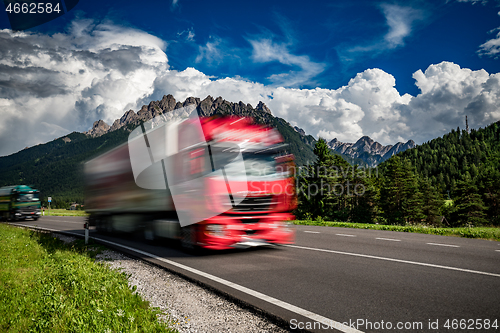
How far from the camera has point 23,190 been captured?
87.6ft

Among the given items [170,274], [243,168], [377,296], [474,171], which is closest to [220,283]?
[170,274]

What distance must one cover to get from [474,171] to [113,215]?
483 ft

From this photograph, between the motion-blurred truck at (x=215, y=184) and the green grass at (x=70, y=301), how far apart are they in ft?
7.41

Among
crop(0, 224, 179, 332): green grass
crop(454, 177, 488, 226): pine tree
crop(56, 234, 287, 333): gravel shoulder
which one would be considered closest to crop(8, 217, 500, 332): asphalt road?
crop(56, 234, 287, 333): gravel shoulder

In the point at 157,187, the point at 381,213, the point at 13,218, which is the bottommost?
the point at 381,213

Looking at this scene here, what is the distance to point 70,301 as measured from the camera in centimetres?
452

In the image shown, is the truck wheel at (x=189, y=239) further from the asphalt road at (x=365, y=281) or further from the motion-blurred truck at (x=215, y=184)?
the asphalt road at (x=365, y=281)

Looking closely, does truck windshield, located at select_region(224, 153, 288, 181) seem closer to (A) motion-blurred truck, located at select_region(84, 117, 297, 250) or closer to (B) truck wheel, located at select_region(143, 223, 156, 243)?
(A) motion-blurred truck, located at select_region(84, 117, 297, 250)

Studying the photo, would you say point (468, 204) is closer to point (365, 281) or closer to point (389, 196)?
point (389, 196)

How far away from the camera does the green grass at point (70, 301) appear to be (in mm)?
3748

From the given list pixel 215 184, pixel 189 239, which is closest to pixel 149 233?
pixel 189 239

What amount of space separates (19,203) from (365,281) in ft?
98.4

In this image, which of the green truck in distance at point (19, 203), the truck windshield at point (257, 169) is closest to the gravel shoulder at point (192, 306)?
the truck windshield at point (257, 169)

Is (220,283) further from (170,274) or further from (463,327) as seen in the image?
(463,327)
